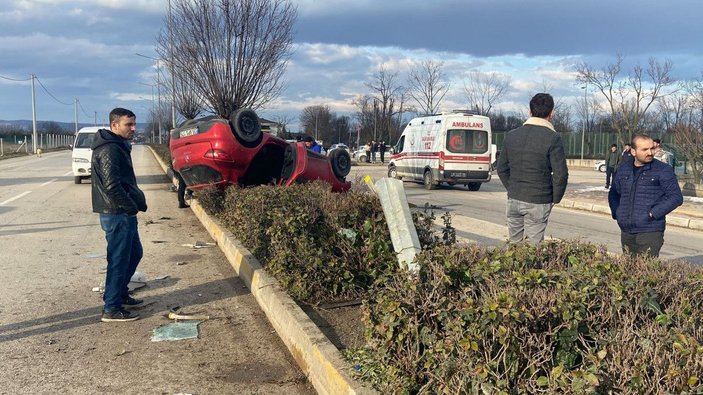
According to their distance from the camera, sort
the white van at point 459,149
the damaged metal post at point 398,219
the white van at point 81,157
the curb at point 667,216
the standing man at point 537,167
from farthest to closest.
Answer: the white van at point 459,149, the white van at point 81,157, the curb at point 667,216, the standing man at point 537,167, the damaged metal post at point 398,219

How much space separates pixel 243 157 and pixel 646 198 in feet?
21.7

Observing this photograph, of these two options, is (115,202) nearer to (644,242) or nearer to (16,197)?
(644,242)

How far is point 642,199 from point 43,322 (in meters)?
5.53

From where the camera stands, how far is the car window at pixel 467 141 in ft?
63.5

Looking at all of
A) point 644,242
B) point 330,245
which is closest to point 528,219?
point 644,242

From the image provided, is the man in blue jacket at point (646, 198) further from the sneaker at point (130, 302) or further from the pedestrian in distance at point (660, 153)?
the sneaker at point (130, 302)

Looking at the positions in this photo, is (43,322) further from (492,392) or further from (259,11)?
(259,11)

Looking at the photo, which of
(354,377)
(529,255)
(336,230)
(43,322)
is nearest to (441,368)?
(354,377)

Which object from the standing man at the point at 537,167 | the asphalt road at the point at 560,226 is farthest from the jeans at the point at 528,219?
the asphalt road at the point at 560,226

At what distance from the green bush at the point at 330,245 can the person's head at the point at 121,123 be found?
1.71 meters

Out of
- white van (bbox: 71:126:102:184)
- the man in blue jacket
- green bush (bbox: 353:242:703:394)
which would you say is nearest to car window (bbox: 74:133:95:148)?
white van (bbox: 71:126:102:184)

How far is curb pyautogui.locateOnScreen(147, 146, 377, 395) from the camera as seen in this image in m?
3.50

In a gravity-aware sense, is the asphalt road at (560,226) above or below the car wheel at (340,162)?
below

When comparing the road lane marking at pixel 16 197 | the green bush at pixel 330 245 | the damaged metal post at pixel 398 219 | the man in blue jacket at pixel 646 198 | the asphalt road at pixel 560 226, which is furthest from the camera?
the road lane marking at pixel 16 197
